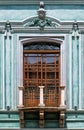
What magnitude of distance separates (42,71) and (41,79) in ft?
0.92

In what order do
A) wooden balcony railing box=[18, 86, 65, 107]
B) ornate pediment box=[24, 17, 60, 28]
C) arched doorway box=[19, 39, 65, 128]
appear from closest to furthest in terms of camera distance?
arched doorway box=[19, 39, 65, 128], wooden balcony railing box=[18, 86, 65, 107], ornate pediment box=[24, 17, 60, 28]

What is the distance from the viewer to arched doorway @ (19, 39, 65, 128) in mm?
25188

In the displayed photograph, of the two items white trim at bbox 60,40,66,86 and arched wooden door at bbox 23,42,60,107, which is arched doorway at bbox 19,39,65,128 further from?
white trim at bbox 60,40,66,86

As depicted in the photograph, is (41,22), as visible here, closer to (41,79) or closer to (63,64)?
(63,64)

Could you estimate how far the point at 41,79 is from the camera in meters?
25.5

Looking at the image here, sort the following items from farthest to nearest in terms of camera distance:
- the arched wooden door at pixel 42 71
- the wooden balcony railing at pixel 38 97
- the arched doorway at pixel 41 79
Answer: the arched wooden door at pixel 42 71
the wooden balcony railing at pixel 38 97
the arched doorway at pixel 41 79

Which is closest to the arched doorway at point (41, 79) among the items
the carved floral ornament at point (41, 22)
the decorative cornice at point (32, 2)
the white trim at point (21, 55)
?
the white trim at point (21, 55)

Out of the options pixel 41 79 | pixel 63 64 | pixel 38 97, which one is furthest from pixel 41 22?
pixel 38 97

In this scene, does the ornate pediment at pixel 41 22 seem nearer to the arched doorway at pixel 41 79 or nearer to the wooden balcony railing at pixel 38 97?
the arched doorway at pixel 41 79

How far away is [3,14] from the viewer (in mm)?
25672

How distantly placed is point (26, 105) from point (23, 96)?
1.06ft

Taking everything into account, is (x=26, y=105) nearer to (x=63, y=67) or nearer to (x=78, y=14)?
(x=63, y=67)

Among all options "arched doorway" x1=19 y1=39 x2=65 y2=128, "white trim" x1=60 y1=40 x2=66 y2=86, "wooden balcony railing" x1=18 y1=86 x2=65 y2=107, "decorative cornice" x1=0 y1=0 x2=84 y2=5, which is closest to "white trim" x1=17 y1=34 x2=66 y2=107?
"white trim" x1=60 y1=40 x2=66 y2=86

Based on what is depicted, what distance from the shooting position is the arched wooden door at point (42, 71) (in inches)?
1002
